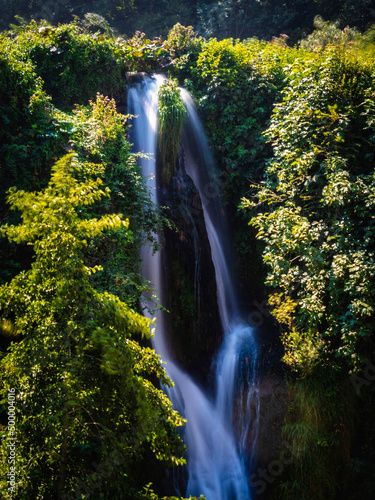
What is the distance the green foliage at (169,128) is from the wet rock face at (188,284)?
0.32 metres

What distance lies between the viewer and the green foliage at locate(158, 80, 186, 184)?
7.80 metres

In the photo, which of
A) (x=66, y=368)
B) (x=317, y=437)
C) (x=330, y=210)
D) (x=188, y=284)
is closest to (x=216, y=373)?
(x=188, y=284)

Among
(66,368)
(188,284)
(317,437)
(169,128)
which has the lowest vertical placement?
(317,437)

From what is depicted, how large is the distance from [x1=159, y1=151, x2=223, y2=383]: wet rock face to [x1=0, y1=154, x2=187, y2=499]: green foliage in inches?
188

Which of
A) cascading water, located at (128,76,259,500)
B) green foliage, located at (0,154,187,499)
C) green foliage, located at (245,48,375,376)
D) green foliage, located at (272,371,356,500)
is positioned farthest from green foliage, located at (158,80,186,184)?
green foliage, located at (0,154,187,499)

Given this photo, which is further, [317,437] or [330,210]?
[330,210]

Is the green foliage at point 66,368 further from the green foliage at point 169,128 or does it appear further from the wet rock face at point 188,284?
the green foliage at point 169,128

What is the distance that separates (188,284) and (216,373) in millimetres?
2087

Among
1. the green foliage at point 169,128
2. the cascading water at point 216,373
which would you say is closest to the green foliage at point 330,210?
the cascading water at point 216,373

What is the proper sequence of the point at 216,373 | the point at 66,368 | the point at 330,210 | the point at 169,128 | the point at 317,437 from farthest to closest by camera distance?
the point at 169,128, the point at 216,373, the point at 330,210, the point at 317,437, the point at 66,368

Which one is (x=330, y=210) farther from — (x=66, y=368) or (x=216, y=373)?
(x=66, y=368)

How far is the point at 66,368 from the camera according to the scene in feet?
7.23

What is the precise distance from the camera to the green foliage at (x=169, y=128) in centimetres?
780

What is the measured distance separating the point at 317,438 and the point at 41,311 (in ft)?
17.1
